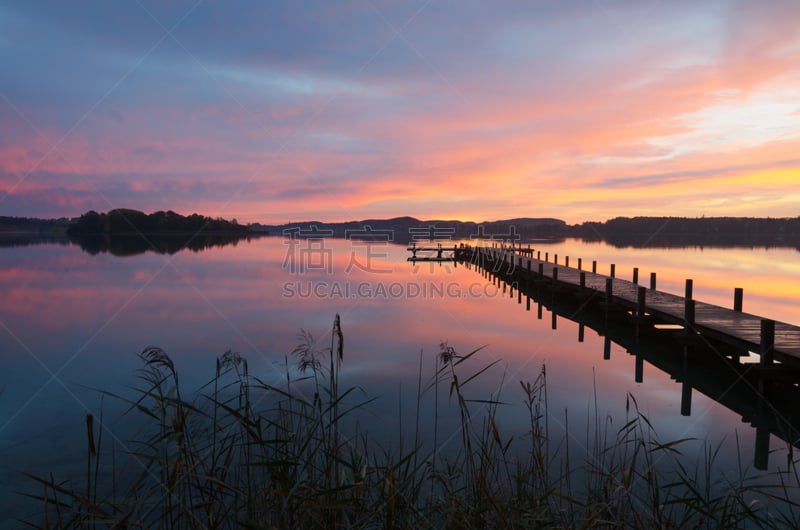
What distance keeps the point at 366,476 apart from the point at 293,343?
12739mm

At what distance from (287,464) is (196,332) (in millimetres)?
16970

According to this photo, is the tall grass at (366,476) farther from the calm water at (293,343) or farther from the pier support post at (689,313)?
the pier support post at (689,313)

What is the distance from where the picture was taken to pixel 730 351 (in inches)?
514

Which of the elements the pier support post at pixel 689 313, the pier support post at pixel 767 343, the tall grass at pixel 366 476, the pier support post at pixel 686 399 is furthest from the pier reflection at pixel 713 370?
the tall grass at pixel 366 476

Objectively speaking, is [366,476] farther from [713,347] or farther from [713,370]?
[713,370]

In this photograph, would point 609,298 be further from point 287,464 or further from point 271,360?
point 287,464

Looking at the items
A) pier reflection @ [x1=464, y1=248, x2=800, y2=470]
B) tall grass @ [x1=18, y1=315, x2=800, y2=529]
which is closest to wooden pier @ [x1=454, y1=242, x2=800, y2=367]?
pier reflection @ [x1=464, y1=248, x2=800, y2=470]

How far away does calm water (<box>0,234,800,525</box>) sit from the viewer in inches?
362

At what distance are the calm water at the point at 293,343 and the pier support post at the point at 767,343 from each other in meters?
1.26

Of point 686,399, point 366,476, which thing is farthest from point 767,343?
point 366,476

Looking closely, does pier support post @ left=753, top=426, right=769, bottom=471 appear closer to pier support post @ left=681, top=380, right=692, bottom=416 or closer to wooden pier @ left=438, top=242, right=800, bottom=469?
wooden pier @ left=438, top=242, right=800, bottom=469

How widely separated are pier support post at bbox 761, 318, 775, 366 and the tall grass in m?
3.11

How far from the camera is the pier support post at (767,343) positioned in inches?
386

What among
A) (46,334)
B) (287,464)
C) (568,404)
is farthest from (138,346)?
(287,464)
